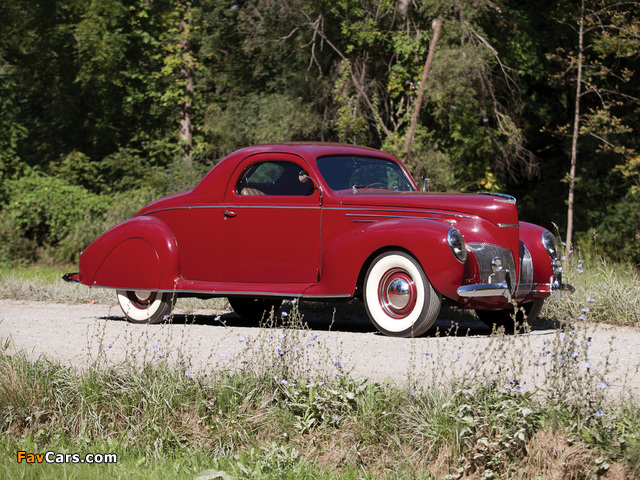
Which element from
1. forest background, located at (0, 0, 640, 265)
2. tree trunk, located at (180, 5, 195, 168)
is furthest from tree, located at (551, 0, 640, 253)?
tree trunk, located at (180, 5, 195, 168)

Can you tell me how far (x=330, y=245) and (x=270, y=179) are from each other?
118cm

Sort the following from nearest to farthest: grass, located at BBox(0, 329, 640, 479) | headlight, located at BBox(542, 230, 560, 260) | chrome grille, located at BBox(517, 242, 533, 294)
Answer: grass, located at BBox(0, 329, 640, 479) < chrome grille, located at BBox(517, 242, 533, 294) < headlight, located at BBox(542, 230, 560, 260)

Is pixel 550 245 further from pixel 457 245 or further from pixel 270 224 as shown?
pixel 270 224

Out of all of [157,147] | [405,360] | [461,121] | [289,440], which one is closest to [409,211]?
[405,360]

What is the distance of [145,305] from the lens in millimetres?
8883

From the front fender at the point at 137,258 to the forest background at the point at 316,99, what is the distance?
8070mm

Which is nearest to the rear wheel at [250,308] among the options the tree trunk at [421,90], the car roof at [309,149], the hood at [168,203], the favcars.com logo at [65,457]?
the hood at [168,203]

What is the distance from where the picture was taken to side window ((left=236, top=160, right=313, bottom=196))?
8.23 meters

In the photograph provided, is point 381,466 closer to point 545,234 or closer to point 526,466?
point 526,466

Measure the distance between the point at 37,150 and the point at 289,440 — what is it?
66.7ft

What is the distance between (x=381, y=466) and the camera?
432 centimetres

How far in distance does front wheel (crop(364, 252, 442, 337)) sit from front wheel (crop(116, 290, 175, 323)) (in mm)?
2285

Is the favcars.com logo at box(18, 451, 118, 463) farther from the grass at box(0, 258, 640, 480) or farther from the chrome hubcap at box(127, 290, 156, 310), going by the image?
the chrome hubcap at box(127, 290, 156, 310)

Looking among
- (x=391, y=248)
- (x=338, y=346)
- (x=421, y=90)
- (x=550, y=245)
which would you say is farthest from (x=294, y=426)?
(x=421, y=90)
